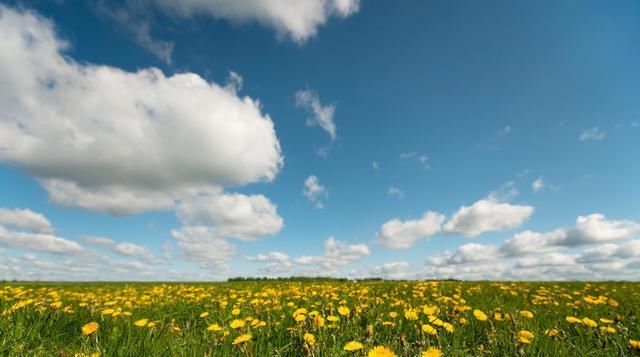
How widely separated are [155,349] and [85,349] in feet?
2.17

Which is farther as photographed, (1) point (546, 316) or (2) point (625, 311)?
(2) point (625, 311)

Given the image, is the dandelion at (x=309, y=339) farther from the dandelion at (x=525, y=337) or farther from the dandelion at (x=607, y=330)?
the dandelion at (x=607, y=330)

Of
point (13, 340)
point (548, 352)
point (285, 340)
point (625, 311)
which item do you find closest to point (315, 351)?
point (285, 340)

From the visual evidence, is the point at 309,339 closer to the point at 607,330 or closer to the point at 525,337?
the point at 525,337

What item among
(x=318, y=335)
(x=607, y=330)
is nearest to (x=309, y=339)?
(x=318, y=335)

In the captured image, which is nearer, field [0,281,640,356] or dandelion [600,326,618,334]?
field [0,281,640,356]

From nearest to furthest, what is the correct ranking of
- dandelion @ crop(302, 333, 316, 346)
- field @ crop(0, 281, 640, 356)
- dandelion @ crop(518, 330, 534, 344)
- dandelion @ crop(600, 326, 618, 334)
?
dandelion @ crop(302, 333, 316, 346)
field @ crop(0, 281, 640, 356)
dandelion @ crop(518, 330, 534, 344)
dandelion @ crop(600, 326, 618, 334)

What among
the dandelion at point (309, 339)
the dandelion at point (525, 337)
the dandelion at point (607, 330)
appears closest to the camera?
the dandelion at point (309, 339)

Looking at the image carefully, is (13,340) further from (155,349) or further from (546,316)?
(546,316)

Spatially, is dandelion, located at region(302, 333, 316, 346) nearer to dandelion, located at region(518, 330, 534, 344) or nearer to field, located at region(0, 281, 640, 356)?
field, located at region(0, 281, 640, 356)

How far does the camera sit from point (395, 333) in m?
4.65

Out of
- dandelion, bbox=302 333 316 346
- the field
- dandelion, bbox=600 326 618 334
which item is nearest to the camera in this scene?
dandelion, bbox=302 333 316 346

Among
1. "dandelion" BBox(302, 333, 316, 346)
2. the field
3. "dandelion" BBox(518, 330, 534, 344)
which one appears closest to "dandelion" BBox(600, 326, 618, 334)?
the field

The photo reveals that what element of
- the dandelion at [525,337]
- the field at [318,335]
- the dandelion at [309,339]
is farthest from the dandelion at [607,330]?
the dandelion at [309,339]
